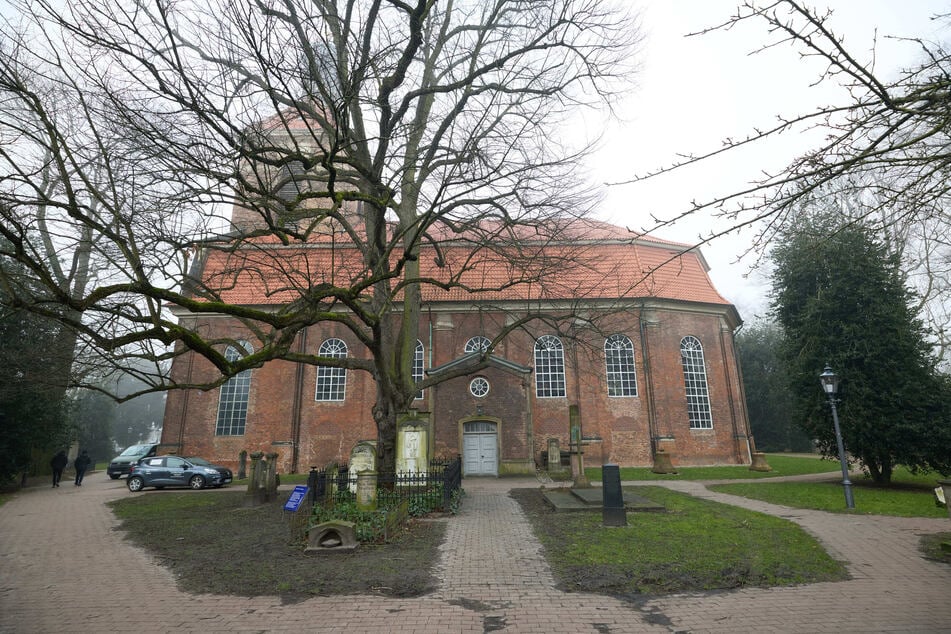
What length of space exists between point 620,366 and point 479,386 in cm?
676

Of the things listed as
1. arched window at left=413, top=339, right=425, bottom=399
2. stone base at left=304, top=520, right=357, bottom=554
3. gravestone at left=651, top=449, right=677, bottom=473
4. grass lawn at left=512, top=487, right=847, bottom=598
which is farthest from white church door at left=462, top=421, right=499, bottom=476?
stone base at left=304, top=520, right=357, bottom=554

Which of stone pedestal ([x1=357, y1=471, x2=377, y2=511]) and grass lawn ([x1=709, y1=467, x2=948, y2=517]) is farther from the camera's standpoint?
grass lawn ([x1=709, y1=467, x2=948, y2=517])

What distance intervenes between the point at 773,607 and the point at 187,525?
10.6m

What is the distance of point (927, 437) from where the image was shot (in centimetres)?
1320

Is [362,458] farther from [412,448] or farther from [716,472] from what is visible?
[716,472]

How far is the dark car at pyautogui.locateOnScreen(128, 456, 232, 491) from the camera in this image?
17.3 m

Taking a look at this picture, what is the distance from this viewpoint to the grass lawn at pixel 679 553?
5.85m

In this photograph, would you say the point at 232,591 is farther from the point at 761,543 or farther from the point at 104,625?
the point at 761,543

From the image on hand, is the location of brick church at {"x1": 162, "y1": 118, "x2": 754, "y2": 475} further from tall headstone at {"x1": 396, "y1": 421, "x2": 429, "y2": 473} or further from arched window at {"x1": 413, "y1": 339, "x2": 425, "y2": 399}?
tall headstone at {"x1": 396, "y1": 421, "x2": 429, "y2": 473}

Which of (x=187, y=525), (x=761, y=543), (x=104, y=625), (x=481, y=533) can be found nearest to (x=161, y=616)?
(x=104, y=625)

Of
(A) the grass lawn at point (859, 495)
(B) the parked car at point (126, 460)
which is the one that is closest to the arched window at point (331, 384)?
(B) the parked car at point (126, 460)

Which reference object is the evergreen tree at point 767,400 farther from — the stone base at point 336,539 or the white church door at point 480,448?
the stone base at point 336,539

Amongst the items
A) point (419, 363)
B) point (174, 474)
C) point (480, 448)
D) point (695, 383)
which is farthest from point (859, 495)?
point (174, 474)

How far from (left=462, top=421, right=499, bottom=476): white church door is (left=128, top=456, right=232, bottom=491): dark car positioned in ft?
29.8
